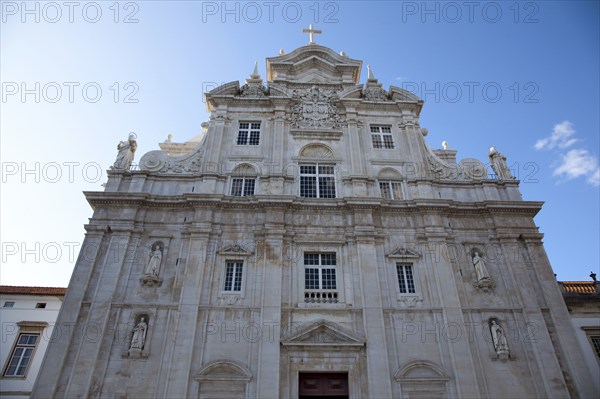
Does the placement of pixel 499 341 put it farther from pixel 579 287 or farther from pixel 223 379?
pixel 223 379

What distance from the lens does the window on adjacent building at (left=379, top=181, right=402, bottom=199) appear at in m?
23.1

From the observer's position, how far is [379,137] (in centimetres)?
2528

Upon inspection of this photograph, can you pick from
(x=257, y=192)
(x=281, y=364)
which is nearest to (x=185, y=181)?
(x=257, y=192)

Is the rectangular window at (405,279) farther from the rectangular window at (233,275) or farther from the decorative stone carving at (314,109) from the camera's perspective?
the decorative stone carving at (314,109)

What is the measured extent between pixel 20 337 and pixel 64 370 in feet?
22.3

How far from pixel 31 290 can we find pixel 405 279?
19.1 m

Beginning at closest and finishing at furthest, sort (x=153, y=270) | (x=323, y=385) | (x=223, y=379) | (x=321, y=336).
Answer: (x=223, y=379)
(x=323, y=385)
(x=321, y=336)
(x=153, y=270)

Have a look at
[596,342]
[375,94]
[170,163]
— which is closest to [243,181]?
[170,163]

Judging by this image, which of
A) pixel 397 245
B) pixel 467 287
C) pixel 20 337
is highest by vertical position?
pixel 397 245

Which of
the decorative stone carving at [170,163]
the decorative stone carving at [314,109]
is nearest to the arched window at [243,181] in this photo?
the decorative stone carving at [170,163]

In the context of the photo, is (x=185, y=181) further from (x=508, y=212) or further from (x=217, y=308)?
(x=508, y=212)

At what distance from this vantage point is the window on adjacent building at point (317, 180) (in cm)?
2292

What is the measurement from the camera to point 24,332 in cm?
2214

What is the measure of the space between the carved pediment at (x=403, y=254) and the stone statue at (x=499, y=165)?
7.07m
